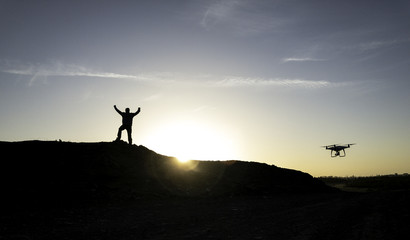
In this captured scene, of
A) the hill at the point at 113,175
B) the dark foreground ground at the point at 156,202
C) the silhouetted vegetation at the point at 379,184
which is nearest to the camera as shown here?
the dark foreground ground at the point at 156,202

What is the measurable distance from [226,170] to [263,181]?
8.95 feet

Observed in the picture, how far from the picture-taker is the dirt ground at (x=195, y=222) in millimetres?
7598

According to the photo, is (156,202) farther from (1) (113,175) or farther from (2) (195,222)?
(2) (195,222)

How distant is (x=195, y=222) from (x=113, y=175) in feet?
26.8

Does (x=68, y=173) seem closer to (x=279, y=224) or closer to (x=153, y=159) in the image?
(x=153, y=159)

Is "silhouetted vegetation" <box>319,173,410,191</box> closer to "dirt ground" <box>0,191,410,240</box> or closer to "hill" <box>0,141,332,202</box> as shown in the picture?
"hill" <box>0,141,332,202</box>

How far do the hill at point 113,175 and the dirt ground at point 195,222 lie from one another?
208cm

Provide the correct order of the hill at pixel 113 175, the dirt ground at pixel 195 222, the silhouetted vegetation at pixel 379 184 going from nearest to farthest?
the dirt ground at pixel 195 222 → the hill at pixel 113 175 → the silhouetted vegetation at pixel 379 184

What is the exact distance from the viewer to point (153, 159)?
20188mm

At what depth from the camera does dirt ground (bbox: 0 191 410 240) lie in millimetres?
7598

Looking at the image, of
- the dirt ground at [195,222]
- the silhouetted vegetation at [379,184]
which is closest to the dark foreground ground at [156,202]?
the dirt ground at [195,222]

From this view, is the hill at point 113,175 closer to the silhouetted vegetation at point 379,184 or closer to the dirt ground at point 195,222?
the dirt ground at point 195,222

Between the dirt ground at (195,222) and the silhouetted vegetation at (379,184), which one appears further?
the silhouetted vegetation at (379,184)

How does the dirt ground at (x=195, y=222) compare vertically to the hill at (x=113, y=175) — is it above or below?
below
